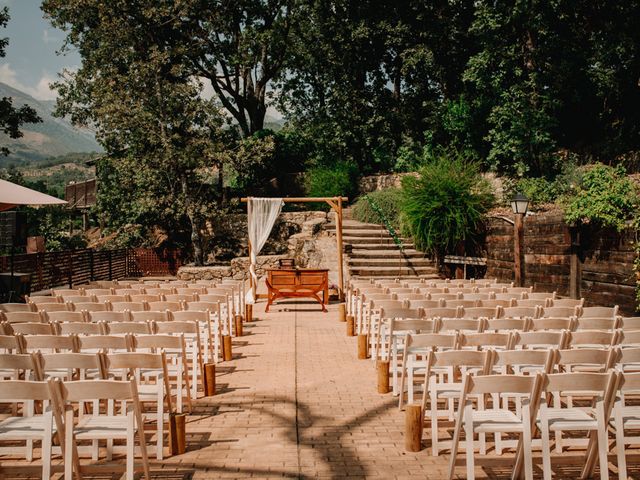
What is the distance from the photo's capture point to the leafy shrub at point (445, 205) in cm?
1548

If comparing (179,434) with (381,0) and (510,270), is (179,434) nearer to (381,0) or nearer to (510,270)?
(510,270)

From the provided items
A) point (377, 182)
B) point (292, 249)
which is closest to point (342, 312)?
point (292, 249)

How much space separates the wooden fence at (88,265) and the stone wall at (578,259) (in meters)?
11.2

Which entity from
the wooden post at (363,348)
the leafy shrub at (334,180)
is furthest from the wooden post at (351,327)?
the leafy shrub at (334,180)

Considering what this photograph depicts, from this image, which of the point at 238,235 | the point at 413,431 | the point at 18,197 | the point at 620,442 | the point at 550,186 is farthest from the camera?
the point at 238,235

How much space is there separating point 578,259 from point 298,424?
765cm

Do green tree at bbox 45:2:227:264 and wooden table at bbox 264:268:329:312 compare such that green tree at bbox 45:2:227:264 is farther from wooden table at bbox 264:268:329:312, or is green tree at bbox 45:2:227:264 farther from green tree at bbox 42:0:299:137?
wooden table at bbox 264:268:329:312

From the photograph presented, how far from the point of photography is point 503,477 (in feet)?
12.9

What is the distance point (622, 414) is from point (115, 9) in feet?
66.2

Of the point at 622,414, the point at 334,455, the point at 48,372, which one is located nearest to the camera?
the point at 622,414

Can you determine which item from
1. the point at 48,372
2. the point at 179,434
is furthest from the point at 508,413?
the point at 48,372

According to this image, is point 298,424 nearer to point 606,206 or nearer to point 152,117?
point 606,206

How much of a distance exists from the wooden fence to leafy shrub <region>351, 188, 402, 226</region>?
7900 millimetres

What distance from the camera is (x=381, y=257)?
684 inches
